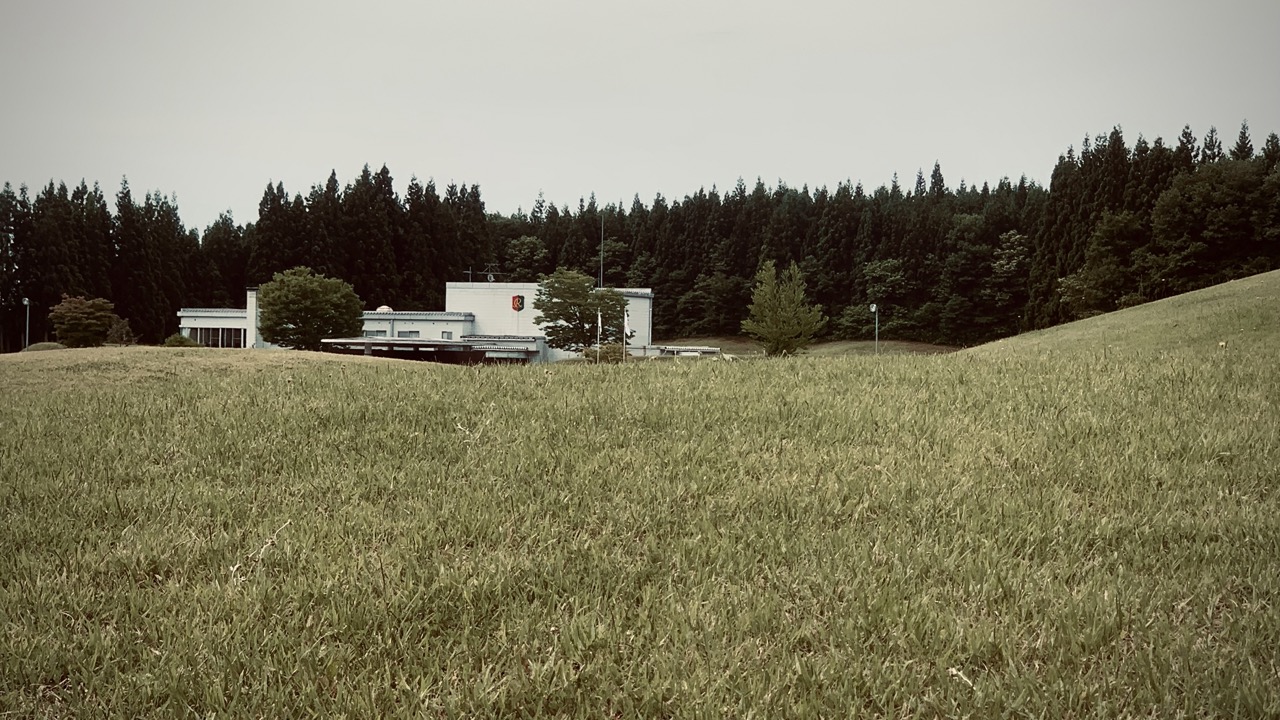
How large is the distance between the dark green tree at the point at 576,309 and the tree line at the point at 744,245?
8.24m

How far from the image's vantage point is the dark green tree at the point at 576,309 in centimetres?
5891

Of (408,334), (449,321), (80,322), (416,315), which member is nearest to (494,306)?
(449,321)

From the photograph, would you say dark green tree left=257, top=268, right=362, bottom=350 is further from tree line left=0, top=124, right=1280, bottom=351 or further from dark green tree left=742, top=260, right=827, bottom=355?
dark green tree left=742, top=260, right=827, bottom=355

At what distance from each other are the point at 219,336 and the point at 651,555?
69361mm

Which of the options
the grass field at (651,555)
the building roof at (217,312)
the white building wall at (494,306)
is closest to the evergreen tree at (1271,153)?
the white building wall at (494,306)

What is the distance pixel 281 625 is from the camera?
350cm

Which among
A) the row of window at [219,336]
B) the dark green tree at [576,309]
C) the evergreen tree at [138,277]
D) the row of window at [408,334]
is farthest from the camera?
the evergreen tree at [138,277]

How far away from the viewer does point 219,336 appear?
213 feet

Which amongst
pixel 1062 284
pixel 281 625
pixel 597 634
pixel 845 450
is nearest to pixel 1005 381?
pixel 845 450

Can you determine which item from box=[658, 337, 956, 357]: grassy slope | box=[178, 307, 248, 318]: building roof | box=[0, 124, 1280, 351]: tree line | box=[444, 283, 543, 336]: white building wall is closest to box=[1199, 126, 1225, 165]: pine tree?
box=[0, 124, 1280, 351]: tree line

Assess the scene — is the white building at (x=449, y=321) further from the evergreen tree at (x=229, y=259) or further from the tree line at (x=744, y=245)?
the evergreen tree at (x=229, y=259)

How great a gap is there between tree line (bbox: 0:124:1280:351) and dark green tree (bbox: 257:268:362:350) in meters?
18.0

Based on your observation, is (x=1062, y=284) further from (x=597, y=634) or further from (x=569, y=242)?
(x=597, y=634)

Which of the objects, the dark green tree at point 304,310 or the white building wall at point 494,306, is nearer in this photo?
the dark green tree at point 304,310
